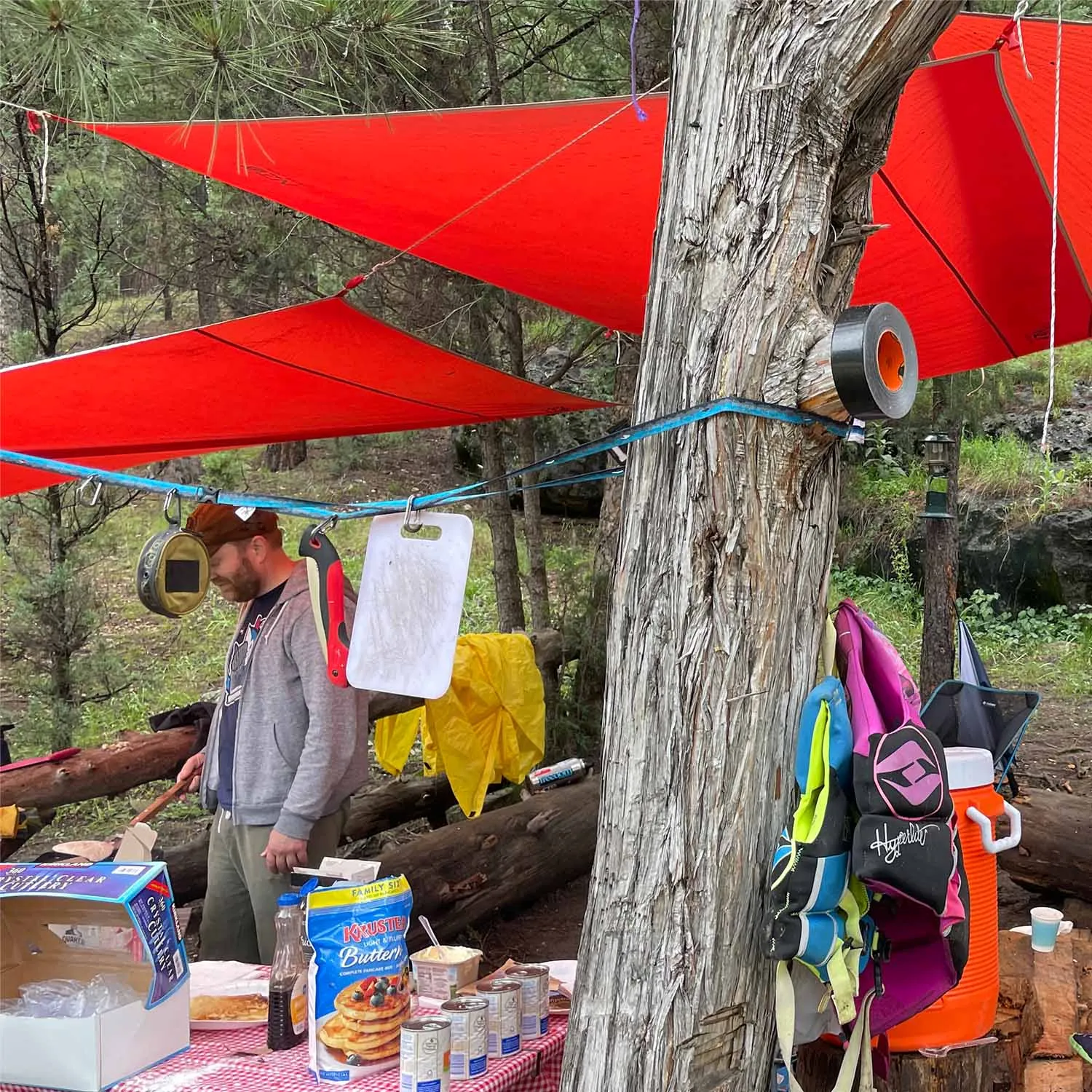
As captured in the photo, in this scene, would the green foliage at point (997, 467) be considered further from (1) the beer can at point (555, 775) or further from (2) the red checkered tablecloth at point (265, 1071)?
(2) the red checkered tablecloth at point (265, 1071)

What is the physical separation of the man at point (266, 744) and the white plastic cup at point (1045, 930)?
201 centimetres

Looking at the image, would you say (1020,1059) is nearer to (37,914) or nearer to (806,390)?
(806,390)

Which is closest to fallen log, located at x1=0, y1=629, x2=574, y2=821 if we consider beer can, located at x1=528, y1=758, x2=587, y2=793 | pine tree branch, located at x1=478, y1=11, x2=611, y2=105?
beer can, located at x1=528, y1=758, x2=587, y2=793

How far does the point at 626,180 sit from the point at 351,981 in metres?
Result: 2.12

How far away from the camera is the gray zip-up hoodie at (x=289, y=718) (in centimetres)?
321

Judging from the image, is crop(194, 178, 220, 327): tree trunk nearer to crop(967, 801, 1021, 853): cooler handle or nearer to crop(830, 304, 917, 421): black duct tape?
crop(967, 801, 1021, 853): cooler handle

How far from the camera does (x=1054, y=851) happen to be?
4.91 metres

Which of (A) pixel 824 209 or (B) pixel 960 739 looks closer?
(A) pixel 824 209

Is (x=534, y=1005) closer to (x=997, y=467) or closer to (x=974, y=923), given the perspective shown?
(x=974, y=923)

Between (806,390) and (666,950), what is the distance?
36.6 inches

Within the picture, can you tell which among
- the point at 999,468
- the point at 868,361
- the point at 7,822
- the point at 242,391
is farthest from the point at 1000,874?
the point at 999,468

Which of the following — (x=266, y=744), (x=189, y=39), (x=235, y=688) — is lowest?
(x=266, y=744)

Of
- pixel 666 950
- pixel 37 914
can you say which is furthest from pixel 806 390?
pixel 37 914

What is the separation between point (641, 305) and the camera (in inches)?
161
